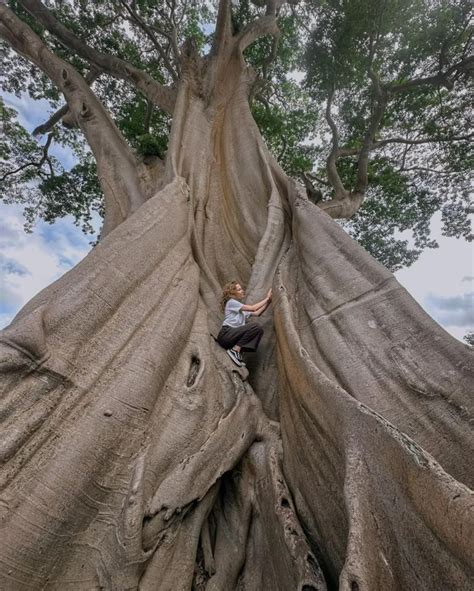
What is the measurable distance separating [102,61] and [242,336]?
5113mm

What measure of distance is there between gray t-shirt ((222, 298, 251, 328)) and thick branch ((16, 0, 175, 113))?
147 inches

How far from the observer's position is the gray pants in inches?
89.4

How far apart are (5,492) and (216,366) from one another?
125 cm

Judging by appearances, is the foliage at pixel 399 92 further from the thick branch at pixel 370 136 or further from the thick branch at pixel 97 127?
the thick branch at pixel 97 127

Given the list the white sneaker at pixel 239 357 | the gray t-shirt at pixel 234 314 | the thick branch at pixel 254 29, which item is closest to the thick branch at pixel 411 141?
the thick branch at pixel 254 29

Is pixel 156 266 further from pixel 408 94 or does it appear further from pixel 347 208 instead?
pixel 408 94

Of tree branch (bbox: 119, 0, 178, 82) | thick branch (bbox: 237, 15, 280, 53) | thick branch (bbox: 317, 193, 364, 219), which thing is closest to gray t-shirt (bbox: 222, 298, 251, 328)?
thick branch (bbox: 317, 193, 364, 219)

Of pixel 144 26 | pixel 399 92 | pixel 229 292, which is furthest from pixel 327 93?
pixel 229 292

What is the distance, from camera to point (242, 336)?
7.43ft

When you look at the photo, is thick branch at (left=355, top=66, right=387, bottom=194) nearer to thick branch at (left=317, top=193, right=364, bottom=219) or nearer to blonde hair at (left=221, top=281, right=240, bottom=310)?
thick branch at (left=317, top=193, right=364, bottom=219)

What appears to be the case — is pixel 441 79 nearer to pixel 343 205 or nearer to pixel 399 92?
pixel 399 92

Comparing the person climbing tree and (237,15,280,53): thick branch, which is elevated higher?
(237,15,280,53): thick branch

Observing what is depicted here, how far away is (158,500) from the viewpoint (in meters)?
1.40

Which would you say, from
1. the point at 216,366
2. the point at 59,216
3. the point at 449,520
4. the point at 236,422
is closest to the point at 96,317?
the point at 216,366
